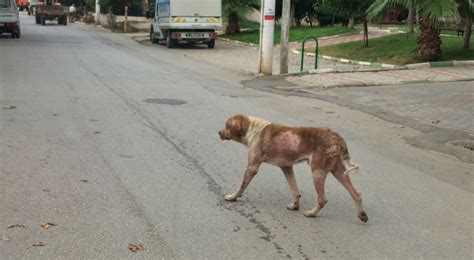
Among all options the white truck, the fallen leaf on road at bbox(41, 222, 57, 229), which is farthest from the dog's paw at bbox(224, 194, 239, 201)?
the white truck

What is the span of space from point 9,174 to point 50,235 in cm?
192

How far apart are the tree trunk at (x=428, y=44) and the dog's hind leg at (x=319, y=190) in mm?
15099

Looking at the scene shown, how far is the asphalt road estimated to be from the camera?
15.1ft

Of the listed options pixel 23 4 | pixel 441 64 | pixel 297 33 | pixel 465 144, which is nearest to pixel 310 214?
pixel 465 144

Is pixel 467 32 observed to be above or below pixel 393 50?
above

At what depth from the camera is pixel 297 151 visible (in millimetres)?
5238

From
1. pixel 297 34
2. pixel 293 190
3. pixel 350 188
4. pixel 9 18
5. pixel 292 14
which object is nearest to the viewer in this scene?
pixel 350 188

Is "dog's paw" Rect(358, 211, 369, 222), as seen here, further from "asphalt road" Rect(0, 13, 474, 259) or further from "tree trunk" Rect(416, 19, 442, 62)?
"tree trunk" Rect(416, 19, 442, 62)

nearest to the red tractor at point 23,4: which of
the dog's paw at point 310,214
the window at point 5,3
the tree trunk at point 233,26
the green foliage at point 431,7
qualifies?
the tree trunk at point 233,26

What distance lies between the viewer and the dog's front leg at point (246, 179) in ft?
17.8

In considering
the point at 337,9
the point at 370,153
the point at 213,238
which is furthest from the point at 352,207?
the point at 337,9

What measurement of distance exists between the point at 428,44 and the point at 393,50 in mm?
2607

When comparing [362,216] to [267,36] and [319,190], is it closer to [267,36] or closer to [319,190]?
[319,190]

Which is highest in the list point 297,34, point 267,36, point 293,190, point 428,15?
point 428,15
